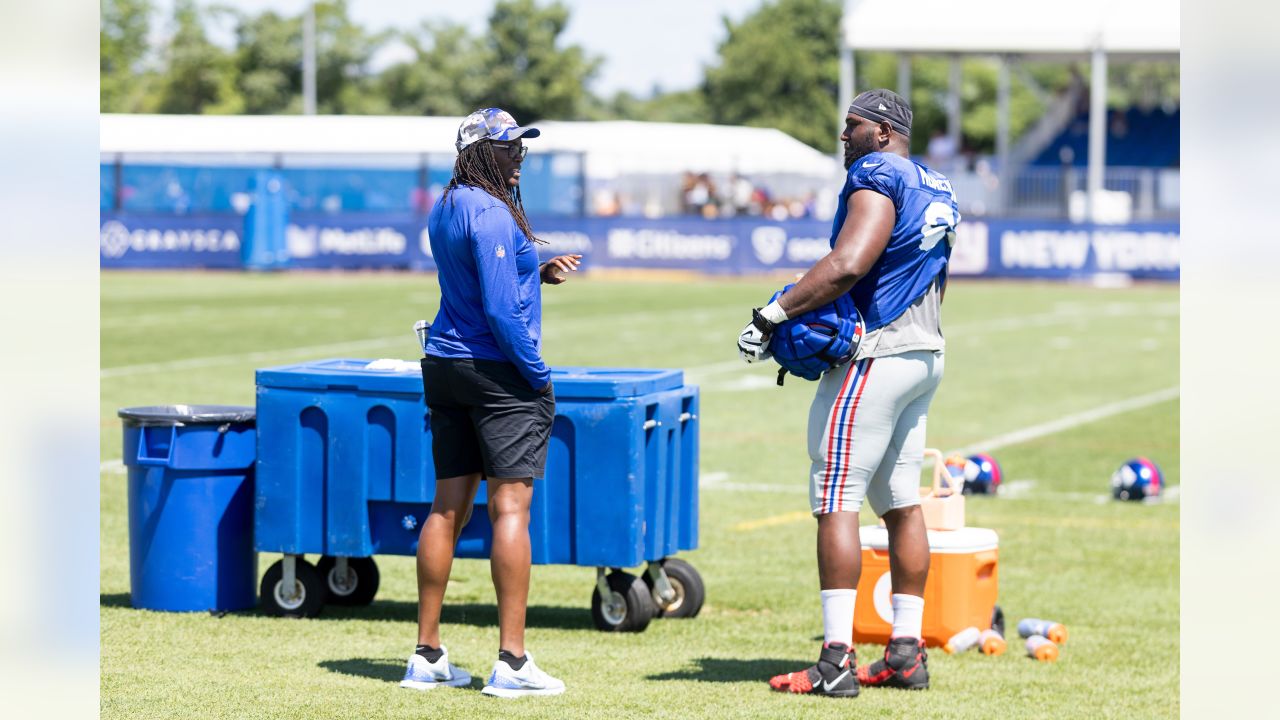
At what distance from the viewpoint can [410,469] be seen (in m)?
6.76

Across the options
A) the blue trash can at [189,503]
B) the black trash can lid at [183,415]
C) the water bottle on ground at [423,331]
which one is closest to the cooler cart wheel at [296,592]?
the blue trash can at [189,503]

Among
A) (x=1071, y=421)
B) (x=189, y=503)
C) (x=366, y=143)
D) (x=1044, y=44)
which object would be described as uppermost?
(x=1044, y=44)

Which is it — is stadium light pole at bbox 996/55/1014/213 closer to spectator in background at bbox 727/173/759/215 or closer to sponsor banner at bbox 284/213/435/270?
spectator in background at bbox 727/173/759/215

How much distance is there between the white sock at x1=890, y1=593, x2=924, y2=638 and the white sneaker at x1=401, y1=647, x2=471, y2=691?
1387 millimetres

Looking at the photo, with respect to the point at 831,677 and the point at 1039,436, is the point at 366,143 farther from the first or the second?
the point at 831,677

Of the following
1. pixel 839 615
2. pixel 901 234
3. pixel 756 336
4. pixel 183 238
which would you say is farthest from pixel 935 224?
pixel 183 238

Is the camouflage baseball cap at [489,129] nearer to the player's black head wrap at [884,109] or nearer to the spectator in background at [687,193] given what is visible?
the player's black head wrap at [884,109]

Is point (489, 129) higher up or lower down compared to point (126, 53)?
lower down

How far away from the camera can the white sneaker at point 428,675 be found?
18.7 feet

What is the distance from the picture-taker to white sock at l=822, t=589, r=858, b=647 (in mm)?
5668

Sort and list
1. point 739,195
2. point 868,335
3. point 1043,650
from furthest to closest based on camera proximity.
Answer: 1. point 739,195
2. point 1043,650
3. point 868,335

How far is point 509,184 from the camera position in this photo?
5.66 meters

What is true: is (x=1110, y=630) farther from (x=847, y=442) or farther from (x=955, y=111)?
(x=955, y=111)

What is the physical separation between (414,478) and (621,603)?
901 millimetres
